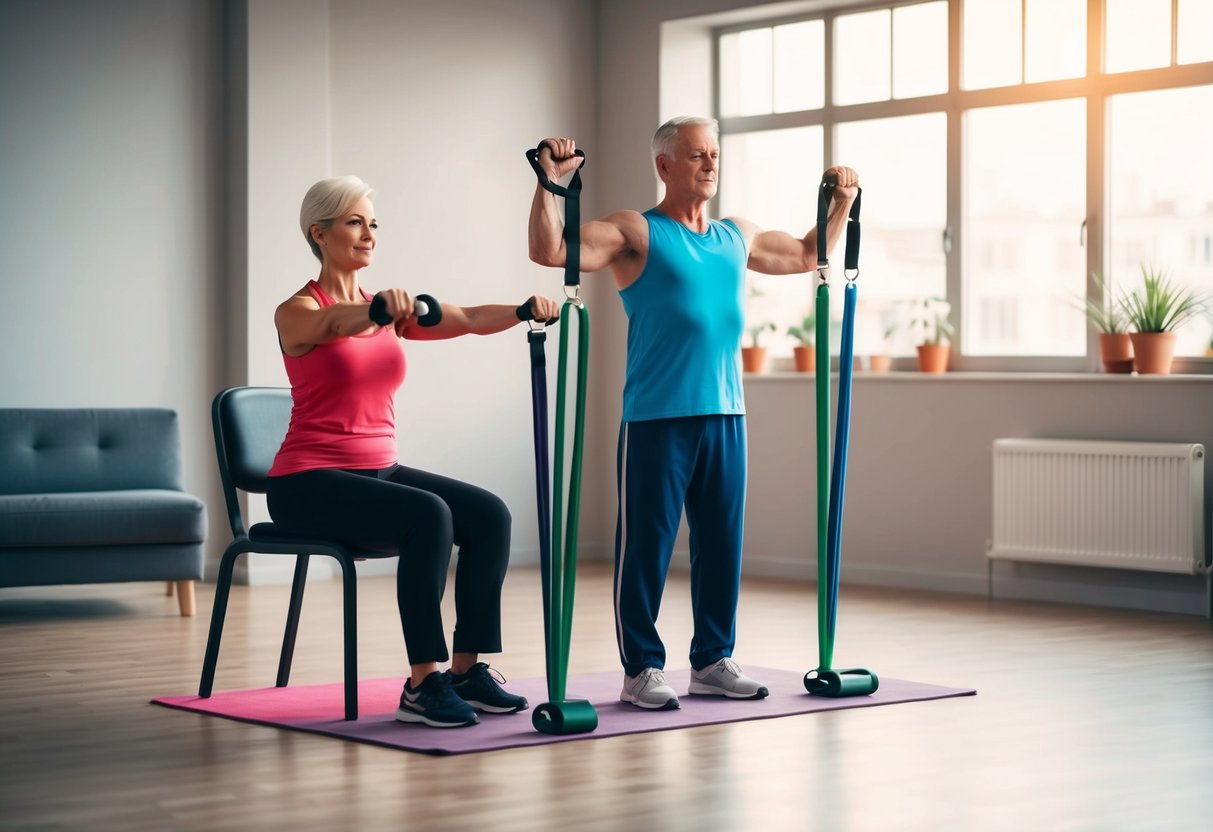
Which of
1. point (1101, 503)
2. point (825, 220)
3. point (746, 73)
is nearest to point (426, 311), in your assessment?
point (825, 220)

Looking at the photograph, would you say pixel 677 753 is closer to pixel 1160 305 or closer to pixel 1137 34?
pixel 1160 305

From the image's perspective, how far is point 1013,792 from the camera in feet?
9.56

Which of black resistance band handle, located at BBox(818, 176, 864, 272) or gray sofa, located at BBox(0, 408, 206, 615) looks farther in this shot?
gray sofa, located at BBox(0, 408, 206, 615)

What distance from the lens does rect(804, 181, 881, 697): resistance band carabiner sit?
12.5 feet

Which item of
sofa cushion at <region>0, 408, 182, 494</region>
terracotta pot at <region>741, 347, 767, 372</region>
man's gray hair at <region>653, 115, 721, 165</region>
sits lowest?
sofa cushion at <region>0, 408, 182, 494</region>

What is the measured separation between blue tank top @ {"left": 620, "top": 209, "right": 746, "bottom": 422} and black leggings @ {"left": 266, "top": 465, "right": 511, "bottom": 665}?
43 cm

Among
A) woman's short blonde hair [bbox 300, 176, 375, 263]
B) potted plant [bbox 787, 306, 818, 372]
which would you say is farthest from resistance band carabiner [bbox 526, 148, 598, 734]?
potted plant [bbox 787, 306, 818, 372]

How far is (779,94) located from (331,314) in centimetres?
402

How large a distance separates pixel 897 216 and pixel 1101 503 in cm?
155

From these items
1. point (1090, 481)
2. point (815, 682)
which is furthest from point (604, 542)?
point (815, 682)

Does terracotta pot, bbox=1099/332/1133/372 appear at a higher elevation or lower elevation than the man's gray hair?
lower

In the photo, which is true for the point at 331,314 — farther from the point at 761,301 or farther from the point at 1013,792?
the point at 761,301

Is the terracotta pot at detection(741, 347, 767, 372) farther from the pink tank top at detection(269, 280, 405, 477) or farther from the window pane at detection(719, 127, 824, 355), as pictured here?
the pink tank top at detection(269, 280, 405, 477)

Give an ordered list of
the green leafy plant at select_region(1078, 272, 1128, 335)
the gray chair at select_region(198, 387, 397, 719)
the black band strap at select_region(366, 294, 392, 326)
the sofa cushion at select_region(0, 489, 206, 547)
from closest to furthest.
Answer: the black band strap at select_region(366, 294, 392, 326)
the gray chair at select_region(198, 387, 397, 719)
the sofa cushion at select_region(0, 489, 206, 547)
the green leafy plant at select_region(1078, 272, 1128, 335)
